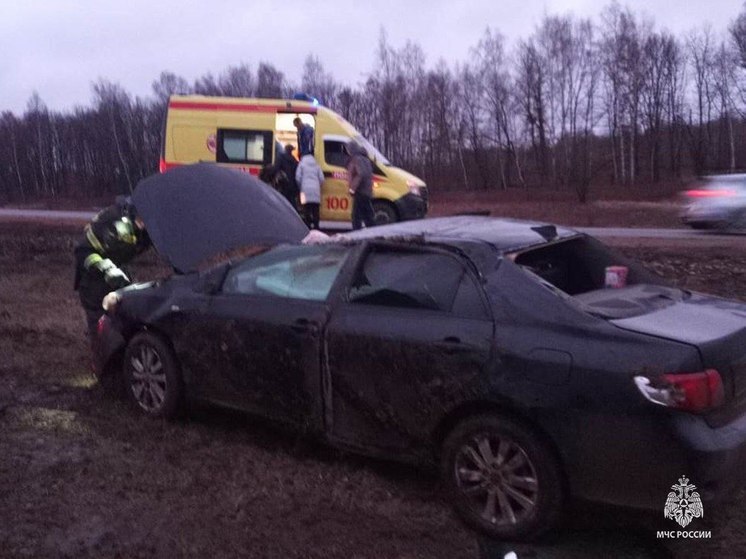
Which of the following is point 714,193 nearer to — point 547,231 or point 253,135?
point 253,135

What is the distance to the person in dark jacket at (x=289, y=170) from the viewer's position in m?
13.8

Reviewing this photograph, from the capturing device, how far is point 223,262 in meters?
5.35

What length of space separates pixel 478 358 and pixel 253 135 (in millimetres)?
12457

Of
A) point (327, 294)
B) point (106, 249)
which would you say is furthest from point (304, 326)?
point (106, 249)

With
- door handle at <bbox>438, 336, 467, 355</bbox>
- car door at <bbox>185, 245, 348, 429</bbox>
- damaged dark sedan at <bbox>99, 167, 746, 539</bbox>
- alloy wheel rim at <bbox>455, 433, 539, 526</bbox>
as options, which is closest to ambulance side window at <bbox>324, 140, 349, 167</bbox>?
damaged dark sedan at <bbox>99, 167, 746, 539</bbox>

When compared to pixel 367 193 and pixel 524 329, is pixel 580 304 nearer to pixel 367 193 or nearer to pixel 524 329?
pixel 524 329

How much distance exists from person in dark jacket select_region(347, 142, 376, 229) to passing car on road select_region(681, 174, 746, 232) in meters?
6.37

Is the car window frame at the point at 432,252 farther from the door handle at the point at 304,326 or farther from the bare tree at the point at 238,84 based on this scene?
the bare tree at the point at 238,84

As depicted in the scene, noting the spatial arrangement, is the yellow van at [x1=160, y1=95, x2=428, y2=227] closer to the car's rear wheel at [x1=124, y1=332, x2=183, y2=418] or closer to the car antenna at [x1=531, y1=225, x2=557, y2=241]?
the car's rear wheel at [x1=124, y1=332, x2=183, y2=418]

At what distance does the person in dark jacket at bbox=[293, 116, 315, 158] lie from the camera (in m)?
13.8

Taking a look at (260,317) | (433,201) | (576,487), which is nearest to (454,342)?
(576,487)

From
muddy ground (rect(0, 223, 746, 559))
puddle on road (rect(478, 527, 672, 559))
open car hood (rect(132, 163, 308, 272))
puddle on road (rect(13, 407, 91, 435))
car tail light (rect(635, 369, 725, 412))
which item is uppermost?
open car hood (rect(132, 163, 308, 272))

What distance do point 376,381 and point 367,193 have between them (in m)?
8.24

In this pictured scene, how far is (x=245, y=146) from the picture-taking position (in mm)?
15570
